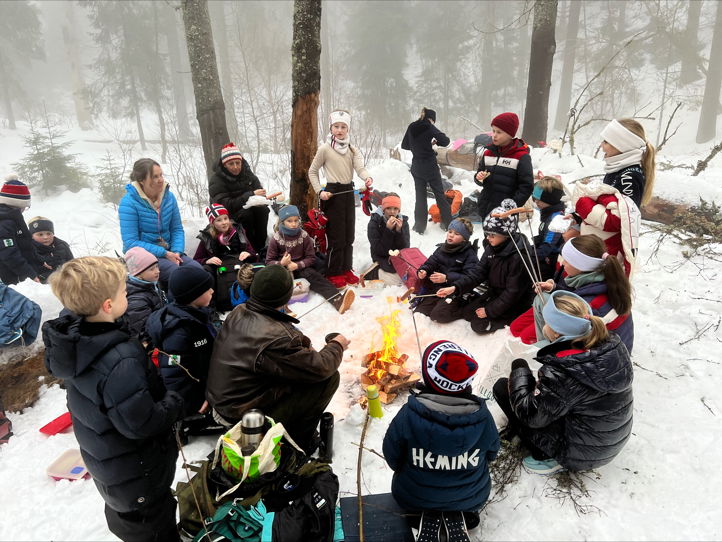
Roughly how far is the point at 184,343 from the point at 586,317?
2986mm

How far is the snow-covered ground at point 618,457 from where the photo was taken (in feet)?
9.11

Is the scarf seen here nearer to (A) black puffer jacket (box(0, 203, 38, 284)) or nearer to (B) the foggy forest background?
(A) black puffer jacket (box(0, 203, 38, 284))

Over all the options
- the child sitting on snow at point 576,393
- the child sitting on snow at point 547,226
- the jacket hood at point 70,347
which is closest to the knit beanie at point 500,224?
the child sitting on snow at point 547,226

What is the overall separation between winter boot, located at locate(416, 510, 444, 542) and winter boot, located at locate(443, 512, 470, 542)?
0.04 m

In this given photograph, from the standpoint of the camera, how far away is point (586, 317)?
279 cm

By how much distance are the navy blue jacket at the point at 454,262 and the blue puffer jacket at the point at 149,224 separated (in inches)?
132

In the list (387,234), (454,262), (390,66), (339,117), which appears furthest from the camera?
(390,66)

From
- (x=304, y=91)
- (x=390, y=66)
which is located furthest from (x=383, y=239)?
(x=390, y=66)

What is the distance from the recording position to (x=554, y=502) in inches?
114

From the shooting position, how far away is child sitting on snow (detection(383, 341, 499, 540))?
2.41 m

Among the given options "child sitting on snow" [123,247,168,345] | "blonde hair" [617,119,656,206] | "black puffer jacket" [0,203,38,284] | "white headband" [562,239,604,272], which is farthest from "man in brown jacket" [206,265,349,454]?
"black puffer jacket" [0,203,38,284]

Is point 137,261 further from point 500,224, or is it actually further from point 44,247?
point 500,224

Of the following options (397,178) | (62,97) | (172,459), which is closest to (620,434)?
(172,459)

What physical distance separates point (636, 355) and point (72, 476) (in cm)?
533
